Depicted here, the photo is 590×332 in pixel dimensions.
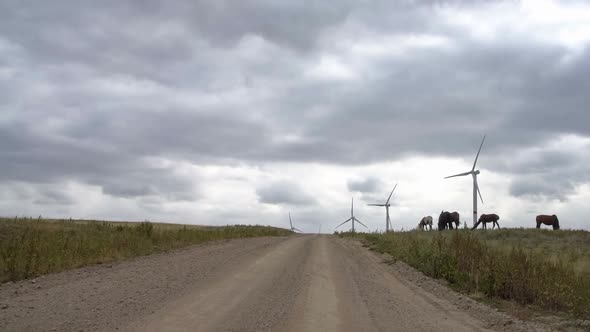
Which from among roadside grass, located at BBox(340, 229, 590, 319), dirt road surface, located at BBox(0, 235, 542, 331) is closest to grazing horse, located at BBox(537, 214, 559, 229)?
roadside grass, located at BBox(340, 229, 590, 319)

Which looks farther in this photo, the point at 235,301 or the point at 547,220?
the point at 547,220

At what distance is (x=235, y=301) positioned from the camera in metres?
10.7

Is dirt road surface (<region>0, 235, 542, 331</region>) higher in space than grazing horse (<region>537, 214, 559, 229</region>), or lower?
lower

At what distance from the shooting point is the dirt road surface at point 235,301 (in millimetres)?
8852

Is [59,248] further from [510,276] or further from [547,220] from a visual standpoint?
[547,220]

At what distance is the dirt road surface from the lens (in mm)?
8852

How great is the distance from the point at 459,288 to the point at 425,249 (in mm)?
5498

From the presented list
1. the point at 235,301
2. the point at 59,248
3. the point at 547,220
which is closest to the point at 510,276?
the point at 235,301

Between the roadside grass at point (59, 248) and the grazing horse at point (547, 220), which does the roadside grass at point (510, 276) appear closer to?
the roadside grass at point (59, 248)

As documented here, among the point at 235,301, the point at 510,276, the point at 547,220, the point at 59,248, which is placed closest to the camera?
the point at 235,301

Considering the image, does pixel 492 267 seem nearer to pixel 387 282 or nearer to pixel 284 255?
pixel 387 282

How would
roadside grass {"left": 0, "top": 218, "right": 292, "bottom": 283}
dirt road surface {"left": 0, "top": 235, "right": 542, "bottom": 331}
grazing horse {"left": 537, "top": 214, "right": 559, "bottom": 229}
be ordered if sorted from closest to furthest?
dirt road surface {"left": 0, "top": 235, "right": 542, "bottom": 331}
roadside grass {"left": 0, "top": 218, "right": 292, "bottom": 283}
grazing horse {"left": 537, "top": 214, "right": 559, "bottom": 229}

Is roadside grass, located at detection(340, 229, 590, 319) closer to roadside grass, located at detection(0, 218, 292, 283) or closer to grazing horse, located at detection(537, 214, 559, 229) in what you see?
roadside grass, located at detection(0, 218, 292, 283)

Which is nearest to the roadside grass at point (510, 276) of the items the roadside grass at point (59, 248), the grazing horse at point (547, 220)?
the roadside grass at point (59, 248)
